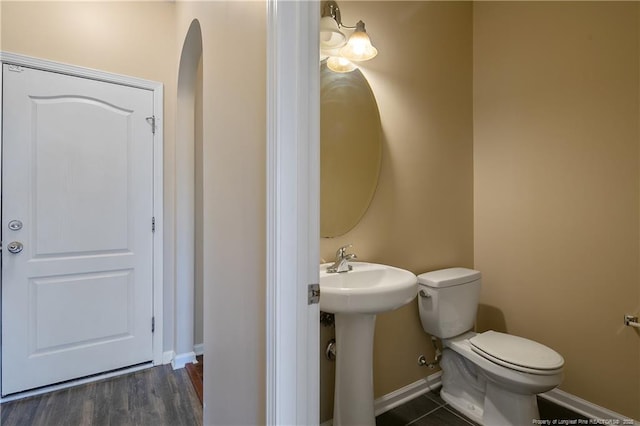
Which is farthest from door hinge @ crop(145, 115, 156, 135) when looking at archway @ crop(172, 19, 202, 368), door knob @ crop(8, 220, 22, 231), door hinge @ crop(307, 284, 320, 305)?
door hinge @ crop(307, 284, 320, 305)

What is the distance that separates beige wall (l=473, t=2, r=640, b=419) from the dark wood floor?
2.02 m

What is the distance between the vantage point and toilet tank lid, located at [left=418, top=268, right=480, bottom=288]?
1.72 meters

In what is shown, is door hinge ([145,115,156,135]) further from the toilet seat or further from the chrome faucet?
the toilet seat

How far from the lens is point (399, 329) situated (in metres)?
1.81

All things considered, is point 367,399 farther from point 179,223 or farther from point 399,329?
point 179,223

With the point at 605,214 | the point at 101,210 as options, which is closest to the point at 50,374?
the point at 101,210

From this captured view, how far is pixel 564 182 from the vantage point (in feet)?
5.77

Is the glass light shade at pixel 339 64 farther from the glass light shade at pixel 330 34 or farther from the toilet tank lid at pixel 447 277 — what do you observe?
the toilet tank lid at pixel 447 277

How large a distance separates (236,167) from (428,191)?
132 centimetres

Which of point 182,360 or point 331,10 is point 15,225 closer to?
point 182,360

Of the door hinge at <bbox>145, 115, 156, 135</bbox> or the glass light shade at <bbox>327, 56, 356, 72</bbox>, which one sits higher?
the glass light shade at <bbox>327, 56, 356, 72</bbox>

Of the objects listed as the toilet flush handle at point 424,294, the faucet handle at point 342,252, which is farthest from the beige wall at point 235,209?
the toilet flush handle at point 424,294

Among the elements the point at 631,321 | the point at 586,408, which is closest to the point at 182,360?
the point at 586,408

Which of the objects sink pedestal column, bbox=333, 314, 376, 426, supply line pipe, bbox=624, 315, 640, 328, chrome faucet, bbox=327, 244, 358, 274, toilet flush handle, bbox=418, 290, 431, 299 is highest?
chrome faucet, bbox=327, 244, 358, 274
